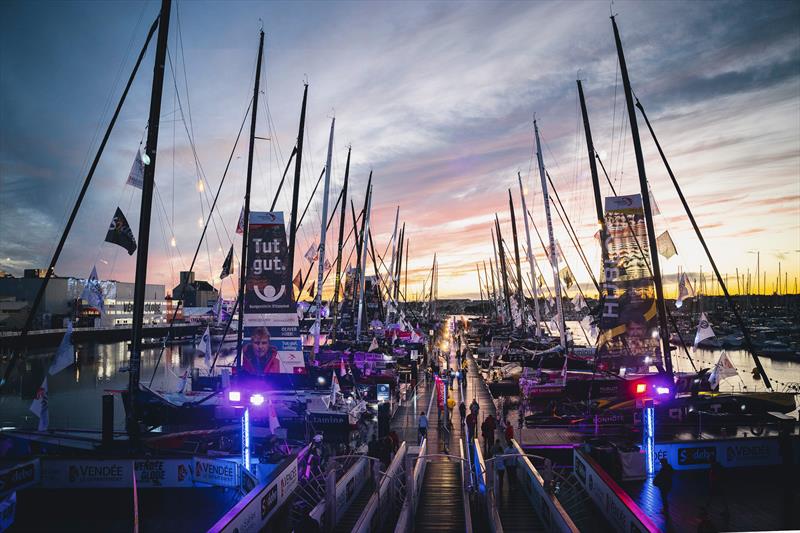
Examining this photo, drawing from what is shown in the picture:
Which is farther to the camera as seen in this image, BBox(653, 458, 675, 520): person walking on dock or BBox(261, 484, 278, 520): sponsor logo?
BBox(653, 458, 675, 520): person walking on dock

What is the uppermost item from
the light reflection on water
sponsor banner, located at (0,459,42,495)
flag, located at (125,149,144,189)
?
flag, located at (125,149,144,189)

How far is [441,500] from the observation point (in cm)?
1377

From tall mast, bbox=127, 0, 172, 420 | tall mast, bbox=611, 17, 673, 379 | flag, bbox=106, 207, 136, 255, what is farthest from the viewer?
tall mast, bbox=611, 17, 673, 379

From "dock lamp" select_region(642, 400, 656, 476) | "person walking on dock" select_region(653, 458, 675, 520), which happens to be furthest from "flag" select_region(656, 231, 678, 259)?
"person walking on dock" select_region(653, 458, 675, 520)

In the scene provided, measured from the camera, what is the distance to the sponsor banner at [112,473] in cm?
1510

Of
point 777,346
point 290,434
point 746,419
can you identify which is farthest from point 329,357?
point 777,346

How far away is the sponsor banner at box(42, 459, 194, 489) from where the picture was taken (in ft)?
49.5

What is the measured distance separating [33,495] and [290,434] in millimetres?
10550

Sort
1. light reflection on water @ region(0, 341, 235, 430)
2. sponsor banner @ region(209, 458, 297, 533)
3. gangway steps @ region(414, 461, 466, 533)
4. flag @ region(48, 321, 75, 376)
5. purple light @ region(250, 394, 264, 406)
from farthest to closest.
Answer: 1. light reflection on water @ region(0, 341, 235, 430)
2. purple light @ region(250, 394, 264, 406)
3. flag @ region(48, 321, 75, 376)
4. gangway steps @ region(414, 461, 466, 533)
5. sponsor banner @ region(209, 458, 297, 533)

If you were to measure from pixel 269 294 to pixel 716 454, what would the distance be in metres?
18.5

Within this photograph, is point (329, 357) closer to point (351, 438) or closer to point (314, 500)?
point (351, 438)

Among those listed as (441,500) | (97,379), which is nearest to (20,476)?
(441,500)

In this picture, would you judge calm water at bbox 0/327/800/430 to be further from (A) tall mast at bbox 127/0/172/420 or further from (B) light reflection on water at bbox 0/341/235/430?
(A) tall mast at bbox 127/0/172/420

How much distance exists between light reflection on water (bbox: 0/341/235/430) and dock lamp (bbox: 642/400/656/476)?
73.7 ft
